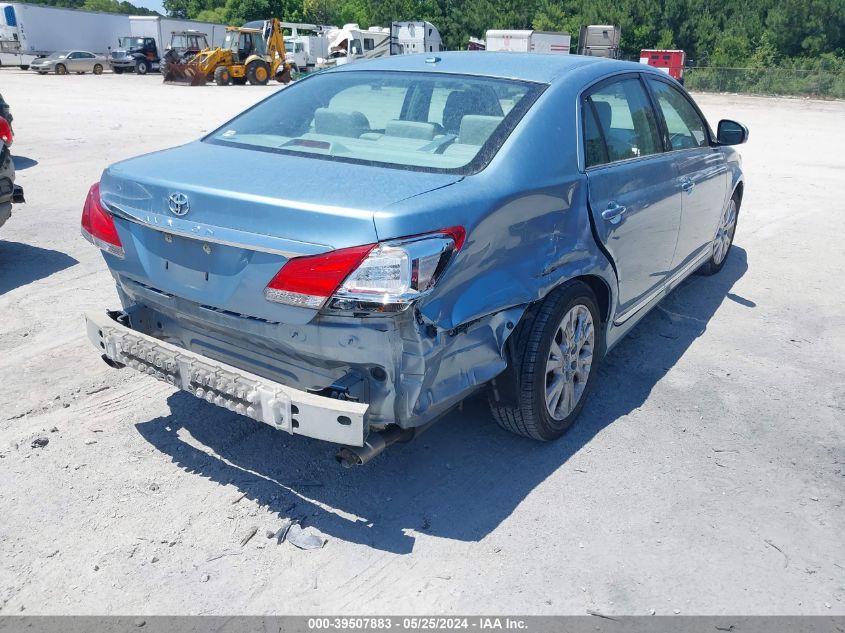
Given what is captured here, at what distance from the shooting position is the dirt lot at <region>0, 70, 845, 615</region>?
2.73 meters

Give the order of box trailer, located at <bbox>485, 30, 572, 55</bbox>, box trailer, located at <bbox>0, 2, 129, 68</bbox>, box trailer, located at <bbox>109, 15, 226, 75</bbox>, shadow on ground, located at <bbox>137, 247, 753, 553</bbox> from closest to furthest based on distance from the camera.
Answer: shadow on ground, located at <bbox>137, 247, 753, 553</bbox> < box trailer, located at <bbox>485, 30, 572, 55</bbox> < box trailer, located at <bbox>0, 2, 129, 68</bbox> < box trailer, located at <bbox>109, 15, 226, 75</bbox>

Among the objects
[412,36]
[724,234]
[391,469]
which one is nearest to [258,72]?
[412,36]

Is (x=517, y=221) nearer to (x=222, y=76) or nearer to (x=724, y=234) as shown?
(x=724, y=234)

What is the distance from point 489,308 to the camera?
9.57ft

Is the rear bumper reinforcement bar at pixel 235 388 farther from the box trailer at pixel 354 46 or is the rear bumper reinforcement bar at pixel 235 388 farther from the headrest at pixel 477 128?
the box trailer at pixel 354 46

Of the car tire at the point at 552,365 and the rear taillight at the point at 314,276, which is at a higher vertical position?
the rear taillight at the point at 314,276

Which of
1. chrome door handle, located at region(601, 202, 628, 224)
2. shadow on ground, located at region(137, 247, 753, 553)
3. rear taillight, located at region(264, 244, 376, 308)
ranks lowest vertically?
shadow on ground, located at region(137, 247, 753, 553)

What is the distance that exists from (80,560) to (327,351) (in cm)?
124

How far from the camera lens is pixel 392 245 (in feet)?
8.32

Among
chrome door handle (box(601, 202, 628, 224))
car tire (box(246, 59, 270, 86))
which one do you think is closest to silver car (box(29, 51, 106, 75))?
car tire (box(246, 59, 270, 86))

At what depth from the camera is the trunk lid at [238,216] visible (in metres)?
2.62

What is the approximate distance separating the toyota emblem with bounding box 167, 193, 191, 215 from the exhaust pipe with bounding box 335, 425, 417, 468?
3.58 ft

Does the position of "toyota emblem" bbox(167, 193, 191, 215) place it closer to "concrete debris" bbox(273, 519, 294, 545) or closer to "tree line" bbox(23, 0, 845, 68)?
"concrete debris" bbox(273, 519, 294, 545)

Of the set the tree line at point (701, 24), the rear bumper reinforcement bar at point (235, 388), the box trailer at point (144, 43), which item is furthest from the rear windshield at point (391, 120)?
the tree line at point (701, 24)
